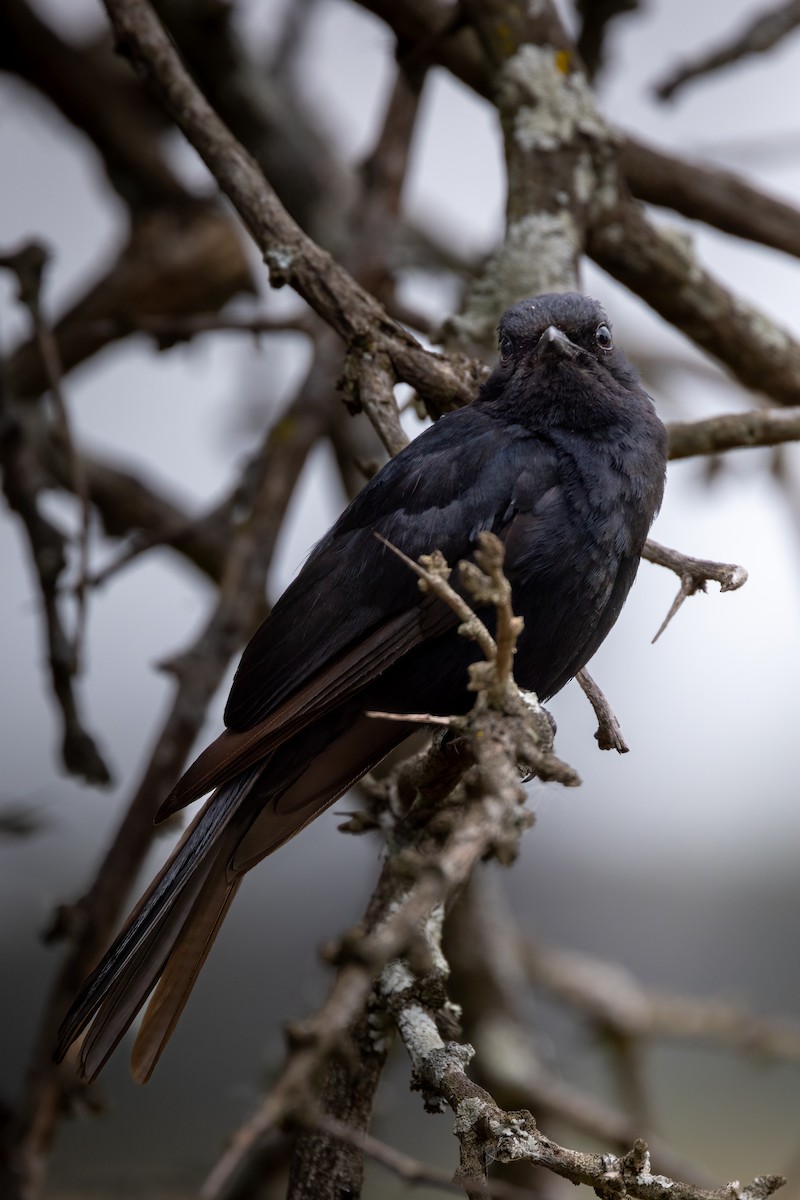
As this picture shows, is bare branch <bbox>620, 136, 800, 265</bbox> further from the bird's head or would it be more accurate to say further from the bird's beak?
the bird's beak

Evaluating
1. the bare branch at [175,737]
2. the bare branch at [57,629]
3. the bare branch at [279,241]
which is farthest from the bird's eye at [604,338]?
the bare branch at [57,629]

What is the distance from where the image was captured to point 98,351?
4.79 meters

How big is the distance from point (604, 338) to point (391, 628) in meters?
0.92

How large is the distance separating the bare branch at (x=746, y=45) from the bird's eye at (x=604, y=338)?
1.48m

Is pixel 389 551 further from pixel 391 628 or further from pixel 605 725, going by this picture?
pixel 605 725

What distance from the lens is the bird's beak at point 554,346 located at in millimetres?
2709

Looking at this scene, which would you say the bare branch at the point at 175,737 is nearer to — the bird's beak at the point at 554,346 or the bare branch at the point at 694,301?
the bare branch at the point at 694,301

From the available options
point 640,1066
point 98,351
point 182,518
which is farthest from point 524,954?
point 98,351

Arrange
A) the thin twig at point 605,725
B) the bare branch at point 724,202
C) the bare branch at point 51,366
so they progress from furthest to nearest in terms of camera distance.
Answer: the bare branch at point 724,202 → the bare branch at point 51,366 → the thin twig at point 605,725

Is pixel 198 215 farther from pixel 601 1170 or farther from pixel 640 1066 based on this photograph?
pixel 601 1170

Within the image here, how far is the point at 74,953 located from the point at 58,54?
3.59m

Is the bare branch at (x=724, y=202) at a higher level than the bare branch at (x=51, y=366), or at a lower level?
higher

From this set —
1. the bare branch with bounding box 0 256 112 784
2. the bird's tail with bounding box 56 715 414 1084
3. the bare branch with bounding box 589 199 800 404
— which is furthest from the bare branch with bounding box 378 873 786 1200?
the bare branch with bounding box 589 199 800 404

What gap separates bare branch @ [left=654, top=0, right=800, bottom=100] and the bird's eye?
4.85ft
